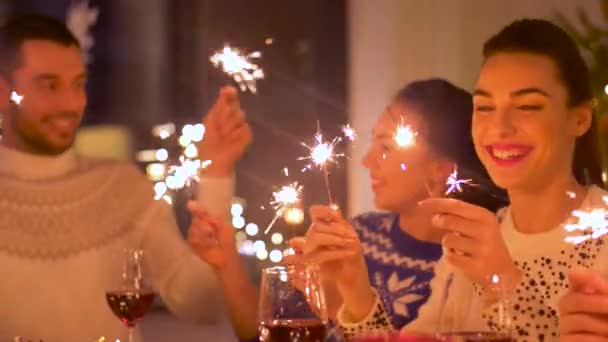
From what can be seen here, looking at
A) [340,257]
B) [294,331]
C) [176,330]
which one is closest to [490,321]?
[294,331]

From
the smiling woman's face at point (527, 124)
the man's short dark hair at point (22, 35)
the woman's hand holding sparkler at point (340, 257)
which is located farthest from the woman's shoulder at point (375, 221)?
the man's short dark hair at point (22, 35)

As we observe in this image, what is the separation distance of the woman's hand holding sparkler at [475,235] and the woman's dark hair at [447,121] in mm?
718

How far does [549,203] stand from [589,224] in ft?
0.32

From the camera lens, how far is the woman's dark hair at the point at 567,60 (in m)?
1.91

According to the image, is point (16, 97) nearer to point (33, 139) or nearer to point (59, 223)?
point (33, 139)

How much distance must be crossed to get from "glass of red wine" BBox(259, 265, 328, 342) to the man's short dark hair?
5.19 feet

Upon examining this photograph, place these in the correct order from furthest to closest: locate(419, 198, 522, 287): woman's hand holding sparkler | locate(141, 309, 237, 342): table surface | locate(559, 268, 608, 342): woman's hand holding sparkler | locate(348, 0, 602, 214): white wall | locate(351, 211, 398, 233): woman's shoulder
Answer: locate(141, 309, 237, 342): table surface
locate(348, 0, 602, 214): white wall
locate(351, 211, 398, 233): woman's shoulder
locate(419, 198, 522, 287): woman's hand holding sparkler
locate(559, 268, 608, 342): woman's hand holding sparkler

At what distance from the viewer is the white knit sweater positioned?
254 cm

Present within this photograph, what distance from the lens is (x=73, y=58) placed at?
2680 mm

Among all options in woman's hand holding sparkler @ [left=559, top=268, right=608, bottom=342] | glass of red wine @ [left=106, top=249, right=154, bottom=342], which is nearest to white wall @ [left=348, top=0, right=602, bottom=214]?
glass of red wine @ [left=106, top=249, right=154, bottom=342]

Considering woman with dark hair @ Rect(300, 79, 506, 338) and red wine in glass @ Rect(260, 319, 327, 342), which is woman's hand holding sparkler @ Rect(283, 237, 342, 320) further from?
red wine in glass @ Rect(260, 319, 327, 342)

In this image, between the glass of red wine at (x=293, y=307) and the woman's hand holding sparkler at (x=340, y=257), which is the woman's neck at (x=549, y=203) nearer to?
the woman's hand holding sparkler at (x=340, y=257)

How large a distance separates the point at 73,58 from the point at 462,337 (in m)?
1.88

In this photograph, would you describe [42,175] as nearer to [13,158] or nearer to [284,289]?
[13,158]
